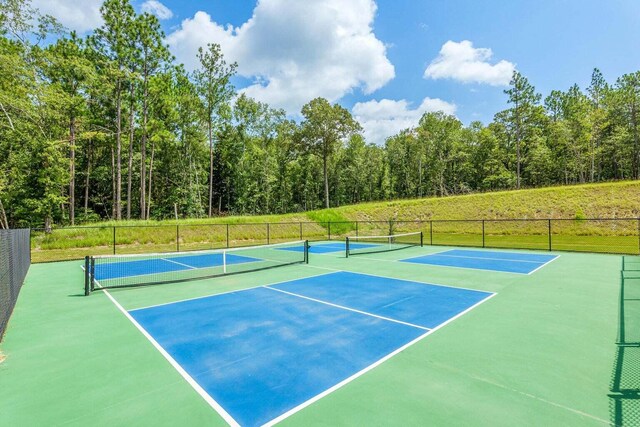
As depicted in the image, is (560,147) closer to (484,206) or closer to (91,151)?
(484,206)

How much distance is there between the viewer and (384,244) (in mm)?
21422

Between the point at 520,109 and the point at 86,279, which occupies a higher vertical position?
the point at 520,109

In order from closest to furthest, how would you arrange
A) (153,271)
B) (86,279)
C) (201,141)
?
(86,279)
(153,271)
(201,141)

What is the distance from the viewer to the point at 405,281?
385 inches

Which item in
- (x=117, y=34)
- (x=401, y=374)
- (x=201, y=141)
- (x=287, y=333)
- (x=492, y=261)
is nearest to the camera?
(x=401, y=374)

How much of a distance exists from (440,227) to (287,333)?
94.3ft

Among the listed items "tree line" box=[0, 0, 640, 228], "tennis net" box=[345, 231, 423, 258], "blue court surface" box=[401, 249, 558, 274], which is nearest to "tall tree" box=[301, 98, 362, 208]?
"tree line" box=[0, 0, 640, 228]

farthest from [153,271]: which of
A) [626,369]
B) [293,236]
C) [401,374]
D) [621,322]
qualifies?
[293,236]

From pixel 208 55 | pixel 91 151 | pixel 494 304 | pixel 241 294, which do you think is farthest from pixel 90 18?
pixel 494 304

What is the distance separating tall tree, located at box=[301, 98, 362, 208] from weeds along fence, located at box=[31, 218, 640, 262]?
733 inches

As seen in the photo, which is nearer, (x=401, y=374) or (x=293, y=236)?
(x=401, y=374)

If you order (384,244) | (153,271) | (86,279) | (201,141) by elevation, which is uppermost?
(201,141)

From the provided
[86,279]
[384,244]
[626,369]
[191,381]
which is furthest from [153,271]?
[384,244]

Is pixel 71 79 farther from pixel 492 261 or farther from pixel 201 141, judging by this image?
pixel 492 261
